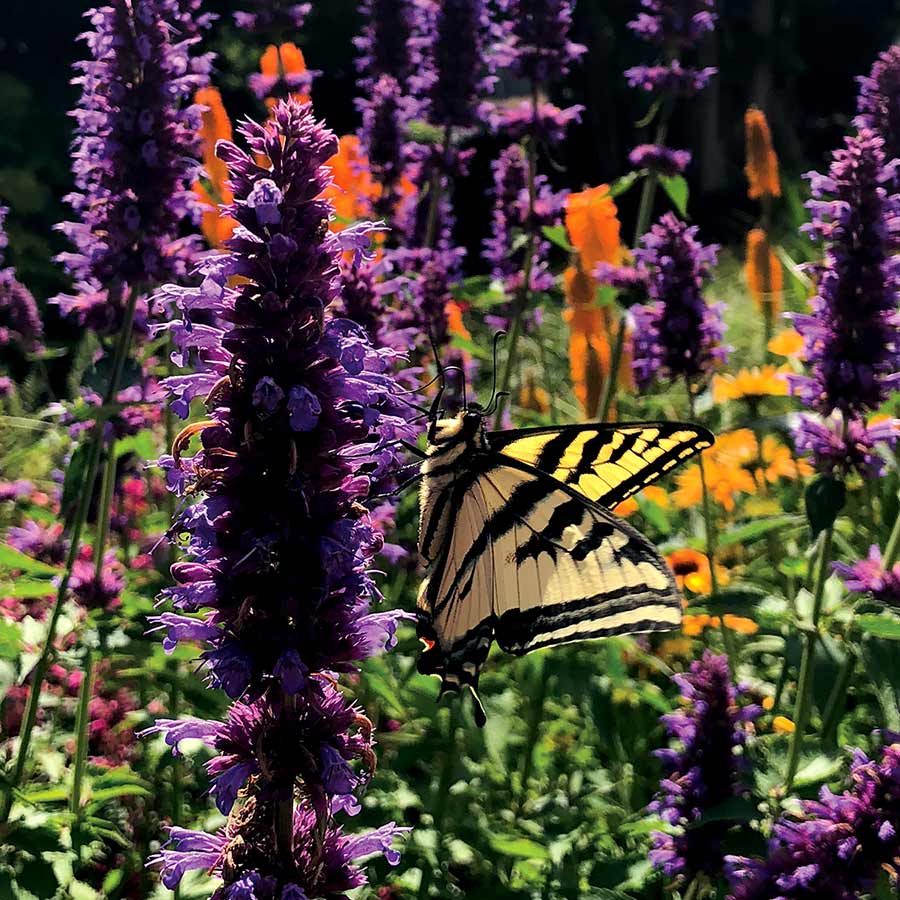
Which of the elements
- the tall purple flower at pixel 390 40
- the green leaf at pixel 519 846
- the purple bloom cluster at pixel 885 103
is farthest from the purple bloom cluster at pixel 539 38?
the green leaf at pixel 519 846

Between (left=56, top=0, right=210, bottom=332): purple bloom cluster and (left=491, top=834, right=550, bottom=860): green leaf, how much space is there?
212cm

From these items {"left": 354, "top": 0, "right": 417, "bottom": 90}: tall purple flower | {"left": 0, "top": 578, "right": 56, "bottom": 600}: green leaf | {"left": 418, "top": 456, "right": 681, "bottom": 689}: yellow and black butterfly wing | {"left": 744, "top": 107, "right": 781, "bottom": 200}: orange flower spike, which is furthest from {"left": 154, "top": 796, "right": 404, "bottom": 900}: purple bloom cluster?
{"left": 744, "top": 107, "right": 781, "bottom": 200}: orange flower spike

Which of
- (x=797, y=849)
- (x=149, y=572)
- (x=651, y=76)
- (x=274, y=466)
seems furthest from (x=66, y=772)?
(x=651, y=76)

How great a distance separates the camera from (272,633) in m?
1.73

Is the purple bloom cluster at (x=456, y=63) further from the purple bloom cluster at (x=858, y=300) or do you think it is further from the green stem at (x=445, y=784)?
the green stem at (x=445, y=784)

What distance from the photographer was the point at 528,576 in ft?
9.91

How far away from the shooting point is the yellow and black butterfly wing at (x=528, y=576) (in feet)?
9.16

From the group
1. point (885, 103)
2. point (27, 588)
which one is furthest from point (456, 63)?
point (27, 588)

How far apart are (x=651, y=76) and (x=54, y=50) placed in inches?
548

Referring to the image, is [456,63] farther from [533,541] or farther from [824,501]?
[824,501]

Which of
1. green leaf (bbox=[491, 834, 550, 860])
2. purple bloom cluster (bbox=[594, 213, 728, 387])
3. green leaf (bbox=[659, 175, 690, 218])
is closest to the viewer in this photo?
green leaf (bbox=[491, 834, 550, 860])

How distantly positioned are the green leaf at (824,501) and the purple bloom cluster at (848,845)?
74cm

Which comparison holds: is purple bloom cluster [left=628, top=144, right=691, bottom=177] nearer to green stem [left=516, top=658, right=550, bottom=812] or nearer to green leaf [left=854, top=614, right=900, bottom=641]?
green stem [left=516, top=658, right=550, bottom=812]

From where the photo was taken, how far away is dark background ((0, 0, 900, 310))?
537 inches
